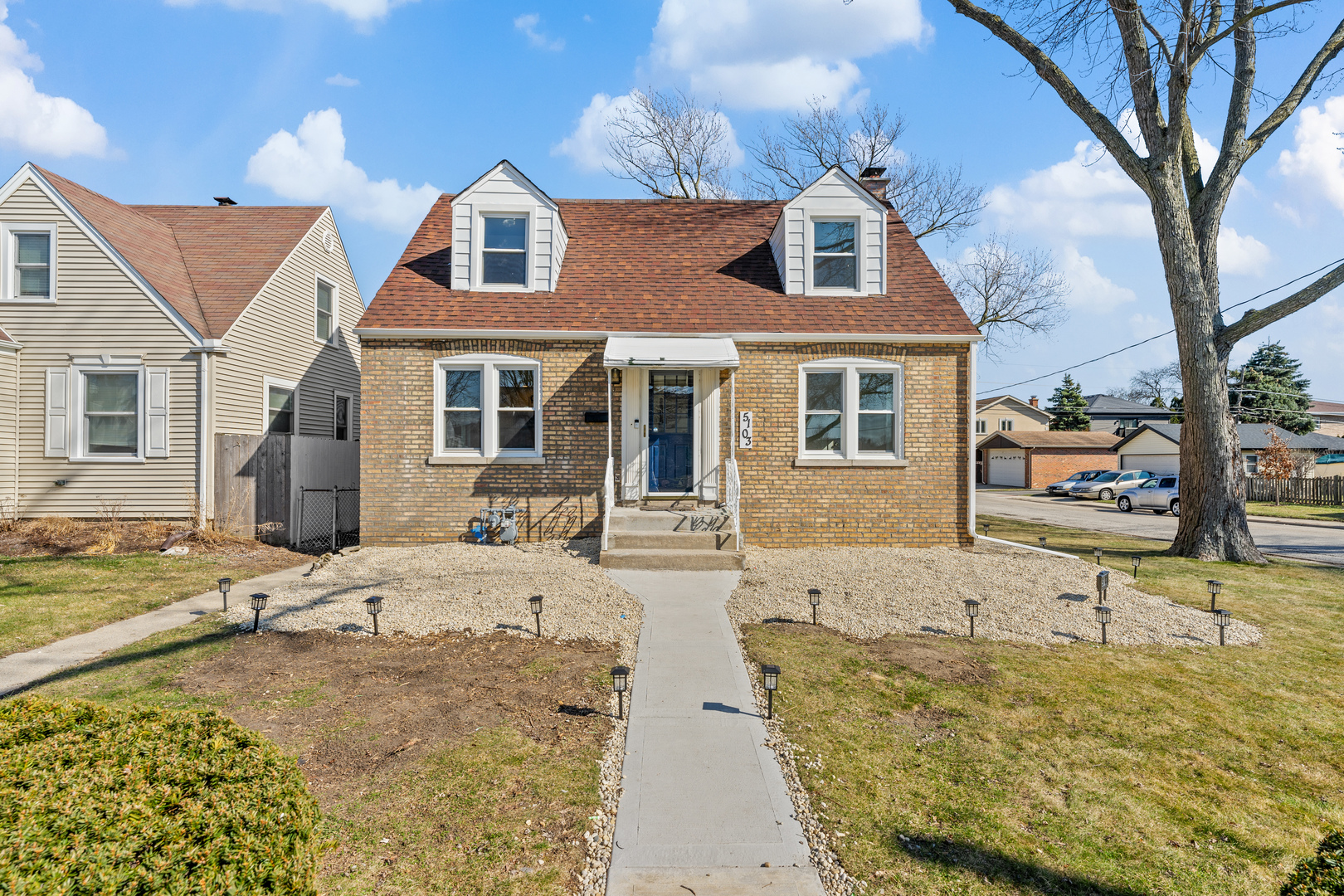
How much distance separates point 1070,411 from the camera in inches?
2169

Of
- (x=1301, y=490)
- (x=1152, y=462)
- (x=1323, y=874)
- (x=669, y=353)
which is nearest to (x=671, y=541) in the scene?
(x=669, y=353)

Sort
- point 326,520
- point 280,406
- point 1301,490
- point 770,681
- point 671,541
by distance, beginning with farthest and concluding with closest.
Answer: point 1301,490
point 280,406
point 326,520
point 671,541
point 770,681

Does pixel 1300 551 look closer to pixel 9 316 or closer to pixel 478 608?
pixel 478 608

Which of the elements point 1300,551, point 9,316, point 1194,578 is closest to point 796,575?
point 1194,578

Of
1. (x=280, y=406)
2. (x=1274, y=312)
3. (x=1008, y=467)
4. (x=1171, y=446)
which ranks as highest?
(x=1274, y=312)

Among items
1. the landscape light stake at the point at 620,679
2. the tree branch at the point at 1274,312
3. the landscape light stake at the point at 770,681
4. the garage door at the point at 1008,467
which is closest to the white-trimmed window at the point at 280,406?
the landscape light stake at the point at 620,679

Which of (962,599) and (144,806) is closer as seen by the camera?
(144,806)

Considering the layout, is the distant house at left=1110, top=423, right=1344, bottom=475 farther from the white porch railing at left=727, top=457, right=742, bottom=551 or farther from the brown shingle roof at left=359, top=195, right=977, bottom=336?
the white porch railing at left=727, top=457, right=742, bottom=551

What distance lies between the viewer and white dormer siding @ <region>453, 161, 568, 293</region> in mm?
11859

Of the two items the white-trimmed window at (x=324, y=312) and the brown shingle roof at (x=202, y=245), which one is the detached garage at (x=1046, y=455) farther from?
the brown shingle roof at (x=202, y=245)

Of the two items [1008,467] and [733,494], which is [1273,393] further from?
[733,494]

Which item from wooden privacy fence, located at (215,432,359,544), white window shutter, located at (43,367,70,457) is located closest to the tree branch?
wooden privacy fence, located at (215,432,359,544)

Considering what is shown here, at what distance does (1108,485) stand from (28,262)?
3953 cm

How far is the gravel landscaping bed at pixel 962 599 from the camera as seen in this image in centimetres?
696
